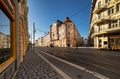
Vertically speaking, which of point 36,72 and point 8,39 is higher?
point 8,39

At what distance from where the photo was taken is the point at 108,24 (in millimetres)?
36781

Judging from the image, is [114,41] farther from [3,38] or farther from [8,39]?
[3,38]

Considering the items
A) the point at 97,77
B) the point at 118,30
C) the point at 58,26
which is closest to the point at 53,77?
the point at 97,77

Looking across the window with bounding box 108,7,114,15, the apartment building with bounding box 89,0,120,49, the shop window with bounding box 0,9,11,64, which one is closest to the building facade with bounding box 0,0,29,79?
the shop window with bounding box 0,9,11,64

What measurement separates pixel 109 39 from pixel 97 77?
32074mm

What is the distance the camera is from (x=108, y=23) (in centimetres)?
3672

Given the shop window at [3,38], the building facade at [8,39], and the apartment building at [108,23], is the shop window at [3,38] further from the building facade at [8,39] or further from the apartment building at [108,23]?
the apartment building at [108,23]

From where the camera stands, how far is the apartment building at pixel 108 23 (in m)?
33.8

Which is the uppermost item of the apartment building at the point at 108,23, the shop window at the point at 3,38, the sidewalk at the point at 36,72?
the apartment building at the point at 108,23

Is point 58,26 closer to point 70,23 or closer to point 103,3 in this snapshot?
point 70,23

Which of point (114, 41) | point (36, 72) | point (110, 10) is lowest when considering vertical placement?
point (36, 72)

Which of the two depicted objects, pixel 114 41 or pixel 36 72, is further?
pixel 114 41

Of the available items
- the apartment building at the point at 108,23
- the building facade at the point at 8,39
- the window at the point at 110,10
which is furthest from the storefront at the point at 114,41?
the building facade at the point at 8,39

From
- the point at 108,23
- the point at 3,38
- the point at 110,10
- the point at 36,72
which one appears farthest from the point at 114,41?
the point at 3,38
